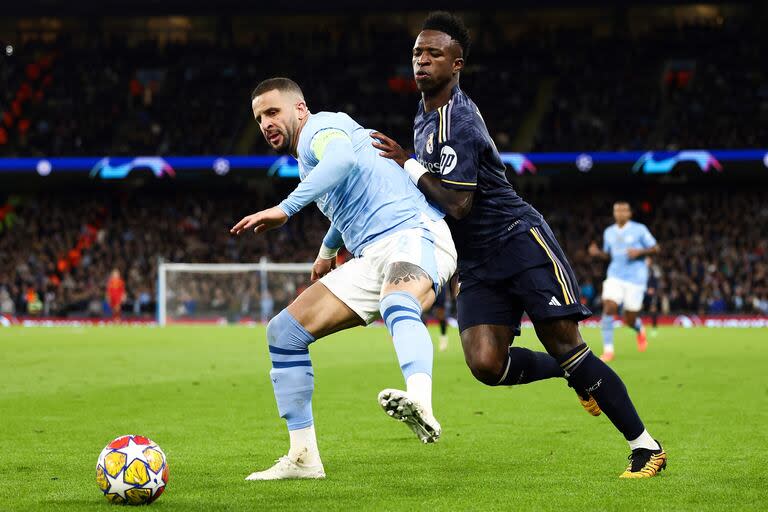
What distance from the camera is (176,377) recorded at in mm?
13883

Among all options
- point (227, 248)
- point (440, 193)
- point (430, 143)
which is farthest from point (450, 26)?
point (227, 248)

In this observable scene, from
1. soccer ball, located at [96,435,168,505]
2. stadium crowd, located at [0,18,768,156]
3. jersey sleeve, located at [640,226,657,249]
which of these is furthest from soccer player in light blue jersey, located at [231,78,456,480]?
stadium crowd, located at [0,18,768,156]

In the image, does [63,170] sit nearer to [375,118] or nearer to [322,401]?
[375,118]

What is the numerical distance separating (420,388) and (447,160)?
1.28 meters

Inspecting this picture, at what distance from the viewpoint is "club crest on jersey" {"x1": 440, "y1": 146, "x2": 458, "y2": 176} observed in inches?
229

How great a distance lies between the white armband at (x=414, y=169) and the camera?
5895 millimetres

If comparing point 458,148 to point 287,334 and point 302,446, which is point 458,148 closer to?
point 287,334

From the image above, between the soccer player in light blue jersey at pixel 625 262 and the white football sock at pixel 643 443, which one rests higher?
the soccer player in light blue jersey at pixel 625 262

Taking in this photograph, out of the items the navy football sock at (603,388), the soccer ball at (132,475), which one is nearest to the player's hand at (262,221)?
the soccer ball at (132,475)

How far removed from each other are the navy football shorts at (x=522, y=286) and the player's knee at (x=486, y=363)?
0.58ft

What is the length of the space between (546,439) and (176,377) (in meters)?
7.10

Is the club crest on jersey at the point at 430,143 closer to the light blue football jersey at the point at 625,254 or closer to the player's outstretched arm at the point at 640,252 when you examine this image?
the player's outstretched arm at the point at 640,252

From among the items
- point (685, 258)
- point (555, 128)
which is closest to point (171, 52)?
point (555, 128)

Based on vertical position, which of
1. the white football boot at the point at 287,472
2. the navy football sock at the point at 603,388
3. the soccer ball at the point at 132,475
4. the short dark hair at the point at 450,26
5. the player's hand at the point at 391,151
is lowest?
the white football boot at the point at 287,472
